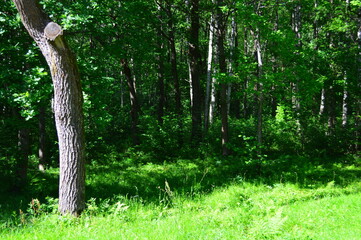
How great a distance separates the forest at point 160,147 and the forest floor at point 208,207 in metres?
0.04

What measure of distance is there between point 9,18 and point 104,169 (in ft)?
22.4

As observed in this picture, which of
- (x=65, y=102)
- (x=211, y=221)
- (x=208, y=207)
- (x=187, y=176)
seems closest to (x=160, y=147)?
(x=187, y=176)

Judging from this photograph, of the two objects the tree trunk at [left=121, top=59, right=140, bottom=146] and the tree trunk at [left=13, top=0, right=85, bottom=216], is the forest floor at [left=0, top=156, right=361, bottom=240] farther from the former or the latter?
the tree trunk at [left=121, top=59, right=140, bottom=146]

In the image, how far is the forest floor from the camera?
14.0 feet

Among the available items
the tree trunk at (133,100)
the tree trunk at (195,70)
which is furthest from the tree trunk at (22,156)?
the tree trunk at (195,70)

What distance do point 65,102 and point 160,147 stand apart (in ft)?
28.7

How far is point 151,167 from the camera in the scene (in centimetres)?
1159

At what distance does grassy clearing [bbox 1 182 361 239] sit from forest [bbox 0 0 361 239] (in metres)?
0.03

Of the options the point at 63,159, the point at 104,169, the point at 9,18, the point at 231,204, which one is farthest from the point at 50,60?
the point at 104,169

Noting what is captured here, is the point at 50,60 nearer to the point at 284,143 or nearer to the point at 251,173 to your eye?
the point at 251,173

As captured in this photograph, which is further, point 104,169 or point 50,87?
point 104,169

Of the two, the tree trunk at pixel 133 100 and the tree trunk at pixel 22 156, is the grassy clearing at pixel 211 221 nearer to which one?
the tree trunk at pixel 22 156

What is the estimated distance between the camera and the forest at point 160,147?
479cm


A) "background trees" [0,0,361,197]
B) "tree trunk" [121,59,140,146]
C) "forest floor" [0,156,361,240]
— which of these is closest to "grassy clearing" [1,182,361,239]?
"forest floor" [0,156,361,240]
